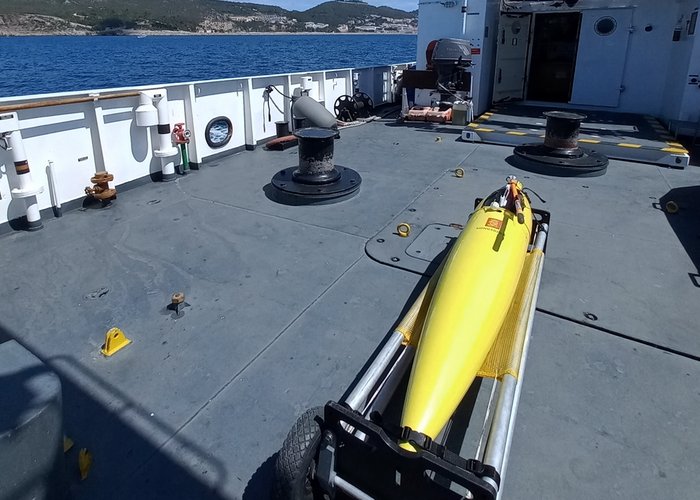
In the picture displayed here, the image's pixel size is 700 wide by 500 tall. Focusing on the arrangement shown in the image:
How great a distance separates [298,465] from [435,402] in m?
0.55

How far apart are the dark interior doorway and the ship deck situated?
776 centimetres

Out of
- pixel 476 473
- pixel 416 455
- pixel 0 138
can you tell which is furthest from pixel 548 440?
pixel 0 138

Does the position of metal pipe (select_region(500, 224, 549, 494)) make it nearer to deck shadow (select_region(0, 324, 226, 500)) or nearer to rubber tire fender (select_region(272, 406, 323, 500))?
rubber tire fender (select_region(272, 406, 323, 500))

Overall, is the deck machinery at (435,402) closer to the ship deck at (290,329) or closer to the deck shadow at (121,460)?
the ship deck at (290,329)

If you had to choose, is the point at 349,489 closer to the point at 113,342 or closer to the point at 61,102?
the point at 113,342

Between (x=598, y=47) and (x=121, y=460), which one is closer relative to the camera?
(x=121, y=460)

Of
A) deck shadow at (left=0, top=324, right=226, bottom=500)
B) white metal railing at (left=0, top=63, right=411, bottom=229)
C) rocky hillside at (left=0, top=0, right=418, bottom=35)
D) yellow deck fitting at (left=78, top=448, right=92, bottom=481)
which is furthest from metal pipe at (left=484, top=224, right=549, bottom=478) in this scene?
rocky hillside at (left=0, top=0, right=418, bottom=35)

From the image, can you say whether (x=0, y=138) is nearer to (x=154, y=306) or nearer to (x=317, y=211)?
(x=154, y=306)

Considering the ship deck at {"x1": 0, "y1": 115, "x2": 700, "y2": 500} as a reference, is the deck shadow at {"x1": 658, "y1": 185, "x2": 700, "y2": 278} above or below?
above

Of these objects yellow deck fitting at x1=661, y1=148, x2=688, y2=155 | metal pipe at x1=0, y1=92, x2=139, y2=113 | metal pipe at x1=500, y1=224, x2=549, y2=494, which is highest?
metal pipe at x1=0, y1=92, x2=139, y2=113

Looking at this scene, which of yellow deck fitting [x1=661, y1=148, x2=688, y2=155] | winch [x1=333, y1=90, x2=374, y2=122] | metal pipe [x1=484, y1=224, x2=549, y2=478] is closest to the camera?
metal pipe [x1=484, y1=224, x2=549, y2=478]

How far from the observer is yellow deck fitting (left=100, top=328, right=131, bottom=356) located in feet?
8.55

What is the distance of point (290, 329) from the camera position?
2.83 meters

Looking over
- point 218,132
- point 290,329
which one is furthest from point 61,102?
point 290,329
